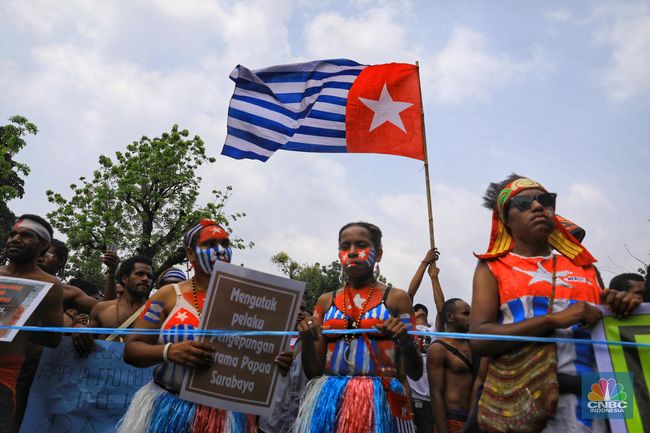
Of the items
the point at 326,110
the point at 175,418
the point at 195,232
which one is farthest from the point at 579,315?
the point at 326,110

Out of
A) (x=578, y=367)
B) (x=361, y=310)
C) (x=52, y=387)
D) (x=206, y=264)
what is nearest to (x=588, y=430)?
(x=578, y=367)

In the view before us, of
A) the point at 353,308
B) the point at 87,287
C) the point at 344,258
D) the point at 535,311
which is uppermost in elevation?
the point at 87,287

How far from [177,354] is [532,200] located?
84.7 inches

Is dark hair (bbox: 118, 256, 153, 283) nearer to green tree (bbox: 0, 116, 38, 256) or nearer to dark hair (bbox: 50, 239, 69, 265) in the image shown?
dark hair (bbox: 50, 239, 69, 265)

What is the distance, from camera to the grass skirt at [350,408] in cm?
358

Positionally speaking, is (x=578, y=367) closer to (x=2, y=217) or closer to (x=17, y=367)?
(x=17, y=367)

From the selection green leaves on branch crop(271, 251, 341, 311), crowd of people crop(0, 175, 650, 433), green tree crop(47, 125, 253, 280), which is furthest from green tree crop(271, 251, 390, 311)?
crowd of people crop(0, 175, 650, 433)

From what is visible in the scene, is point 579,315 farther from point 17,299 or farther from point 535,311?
point 17,299

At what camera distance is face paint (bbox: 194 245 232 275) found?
3.73 meters

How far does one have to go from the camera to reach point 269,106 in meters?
7.81

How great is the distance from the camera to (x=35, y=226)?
4555 mm

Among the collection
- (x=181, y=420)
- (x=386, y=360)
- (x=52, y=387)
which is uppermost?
(x=386, y=360)

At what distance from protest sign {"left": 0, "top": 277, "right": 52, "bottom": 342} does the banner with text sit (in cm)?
372

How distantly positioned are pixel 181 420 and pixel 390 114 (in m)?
5.11
